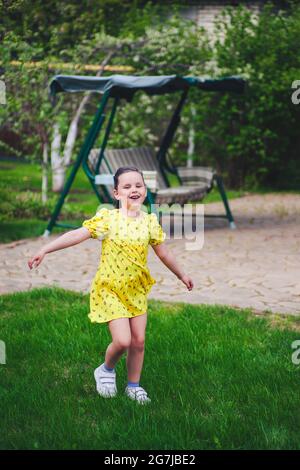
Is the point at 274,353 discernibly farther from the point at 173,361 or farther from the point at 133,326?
the point at 133,326

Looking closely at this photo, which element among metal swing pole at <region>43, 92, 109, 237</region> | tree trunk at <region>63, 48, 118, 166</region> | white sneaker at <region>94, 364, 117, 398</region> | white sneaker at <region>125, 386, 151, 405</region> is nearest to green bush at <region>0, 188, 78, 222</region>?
metal swing pole at <region>43, 92, 109, 237</region>

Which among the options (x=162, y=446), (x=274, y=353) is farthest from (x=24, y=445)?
(x=274, y=353)

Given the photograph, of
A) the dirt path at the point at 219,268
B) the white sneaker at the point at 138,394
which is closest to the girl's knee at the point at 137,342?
the white sneaker at the point at 138,394

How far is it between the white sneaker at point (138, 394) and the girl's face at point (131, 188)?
39.5 inches

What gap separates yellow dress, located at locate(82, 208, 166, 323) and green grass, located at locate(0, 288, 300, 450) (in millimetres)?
489

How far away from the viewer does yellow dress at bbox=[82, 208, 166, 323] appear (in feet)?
14.3

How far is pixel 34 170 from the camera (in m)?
18.6

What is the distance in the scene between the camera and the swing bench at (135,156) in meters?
10.0

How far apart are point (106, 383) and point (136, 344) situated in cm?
31

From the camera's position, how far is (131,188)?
4332mm

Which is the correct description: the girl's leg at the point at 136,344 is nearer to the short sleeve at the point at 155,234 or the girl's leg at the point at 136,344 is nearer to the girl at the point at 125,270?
the girl at the point at 125,270

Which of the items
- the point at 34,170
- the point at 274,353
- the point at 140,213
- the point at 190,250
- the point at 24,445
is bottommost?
the point at 34,170

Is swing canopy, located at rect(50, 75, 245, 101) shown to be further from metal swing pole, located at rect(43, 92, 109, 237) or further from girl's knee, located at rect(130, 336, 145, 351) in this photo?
girl's knee, located at rect(130, 336, 145, 351)

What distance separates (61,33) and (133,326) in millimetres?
10894
